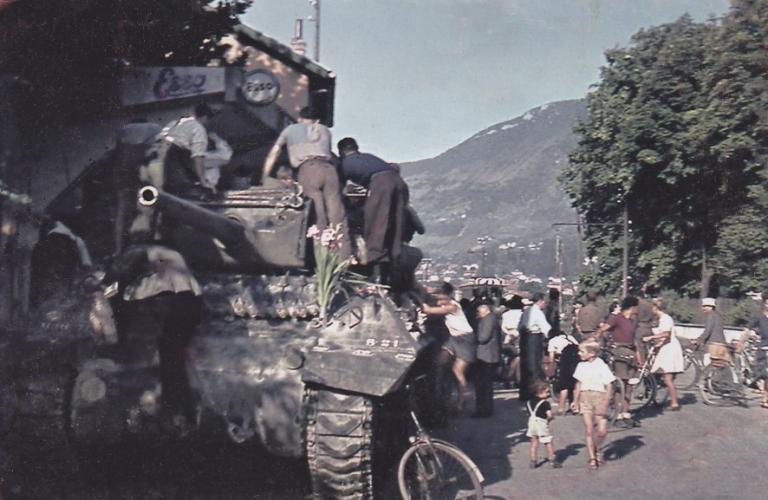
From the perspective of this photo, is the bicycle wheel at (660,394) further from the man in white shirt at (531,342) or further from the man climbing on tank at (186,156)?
the man climbing on tank at (186,156)

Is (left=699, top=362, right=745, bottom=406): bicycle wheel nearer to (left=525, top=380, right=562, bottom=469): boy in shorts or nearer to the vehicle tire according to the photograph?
the vehicle tire

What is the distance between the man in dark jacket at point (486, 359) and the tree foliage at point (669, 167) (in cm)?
2043

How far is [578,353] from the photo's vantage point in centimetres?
1423

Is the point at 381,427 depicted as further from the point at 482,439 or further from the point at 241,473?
the point at 482,439

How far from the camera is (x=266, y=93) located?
70.7ft

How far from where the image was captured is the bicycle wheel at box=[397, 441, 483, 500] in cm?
910

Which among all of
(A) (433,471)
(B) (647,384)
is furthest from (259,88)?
(A) (433,471)

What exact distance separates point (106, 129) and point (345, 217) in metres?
6.16

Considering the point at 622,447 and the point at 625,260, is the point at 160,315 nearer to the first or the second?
the point at 622,447

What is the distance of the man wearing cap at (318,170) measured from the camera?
10.3 m

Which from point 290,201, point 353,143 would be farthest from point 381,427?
point 353,143

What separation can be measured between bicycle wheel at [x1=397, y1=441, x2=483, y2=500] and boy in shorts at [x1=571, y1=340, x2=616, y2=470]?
303 cm

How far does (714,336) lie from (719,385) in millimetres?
896

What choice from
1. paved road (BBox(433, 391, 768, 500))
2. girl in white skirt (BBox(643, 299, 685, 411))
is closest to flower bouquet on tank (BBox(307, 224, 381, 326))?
paved road (BBox(433, 391, 768, 500))
